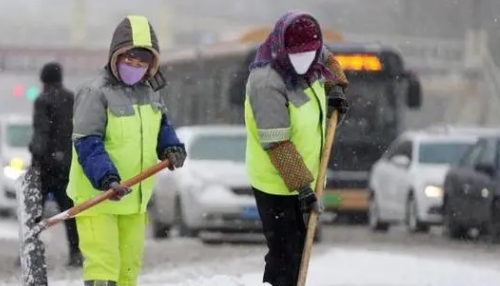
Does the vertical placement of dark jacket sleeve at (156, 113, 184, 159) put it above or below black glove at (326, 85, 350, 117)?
below

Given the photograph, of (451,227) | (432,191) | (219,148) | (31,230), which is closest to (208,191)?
(219,148)

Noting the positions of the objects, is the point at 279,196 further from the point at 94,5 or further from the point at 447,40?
the point at 94,5

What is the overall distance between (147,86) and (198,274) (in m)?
5.40

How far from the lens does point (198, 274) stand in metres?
12.9

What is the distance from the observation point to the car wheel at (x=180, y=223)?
1866 cm

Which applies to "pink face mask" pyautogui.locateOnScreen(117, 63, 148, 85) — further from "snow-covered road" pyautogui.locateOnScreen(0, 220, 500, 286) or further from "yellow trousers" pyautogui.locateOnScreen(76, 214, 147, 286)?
"snow-covered road" pyautogui.locateOnScreen(0, 220, 500, 286)

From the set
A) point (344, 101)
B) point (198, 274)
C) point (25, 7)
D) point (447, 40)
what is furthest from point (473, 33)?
point (344, 101)

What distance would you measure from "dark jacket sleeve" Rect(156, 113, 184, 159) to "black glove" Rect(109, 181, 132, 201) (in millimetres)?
479

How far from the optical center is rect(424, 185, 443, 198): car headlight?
20556 mm

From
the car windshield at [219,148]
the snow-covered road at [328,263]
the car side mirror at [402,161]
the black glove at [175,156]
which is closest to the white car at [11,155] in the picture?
the car windshield at [219,148]

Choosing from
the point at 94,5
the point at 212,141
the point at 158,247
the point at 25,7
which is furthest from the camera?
the point at 25,7

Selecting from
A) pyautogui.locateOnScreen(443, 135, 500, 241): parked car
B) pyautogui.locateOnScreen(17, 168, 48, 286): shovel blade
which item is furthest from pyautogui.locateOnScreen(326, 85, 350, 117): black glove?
pyautogui.locateOnScreen(443, 135, 500, 241): parked car

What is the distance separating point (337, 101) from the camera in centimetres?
770

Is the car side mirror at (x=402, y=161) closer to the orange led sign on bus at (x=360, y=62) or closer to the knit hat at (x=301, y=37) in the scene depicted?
the orange led sign on bus at (x=360, y=62)
